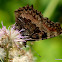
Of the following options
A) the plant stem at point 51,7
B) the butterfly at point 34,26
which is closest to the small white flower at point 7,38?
the butterfly at point 34,26

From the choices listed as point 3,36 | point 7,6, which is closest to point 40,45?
point 7,6

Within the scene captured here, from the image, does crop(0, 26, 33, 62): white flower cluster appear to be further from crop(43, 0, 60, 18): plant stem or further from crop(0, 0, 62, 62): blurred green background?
crop(43, 0, 60, 18): plant stem

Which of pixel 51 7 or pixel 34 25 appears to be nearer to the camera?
pixel 34 25

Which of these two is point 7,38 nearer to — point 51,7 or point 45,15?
point 45,15

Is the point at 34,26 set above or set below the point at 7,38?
above

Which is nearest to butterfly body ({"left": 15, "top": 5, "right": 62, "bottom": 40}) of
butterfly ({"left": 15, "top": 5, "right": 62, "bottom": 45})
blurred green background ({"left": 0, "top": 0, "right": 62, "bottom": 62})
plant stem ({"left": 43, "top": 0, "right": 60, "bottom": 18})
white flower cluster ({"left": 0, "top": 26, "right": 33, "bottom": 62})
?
butterfly ({"left": 15, "top": 5, "right": 62, "bottom": 45})

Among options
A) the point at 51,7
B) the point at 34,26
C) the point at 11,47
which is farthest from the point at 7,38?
the point at 51,7

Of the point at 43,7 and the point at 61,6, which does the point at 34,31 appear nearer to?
the point at 43,7

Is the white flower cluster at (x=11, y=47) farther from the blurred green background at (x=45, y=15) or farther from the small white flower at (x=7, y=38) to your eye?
the blurred green background at (x=45, y=15)
